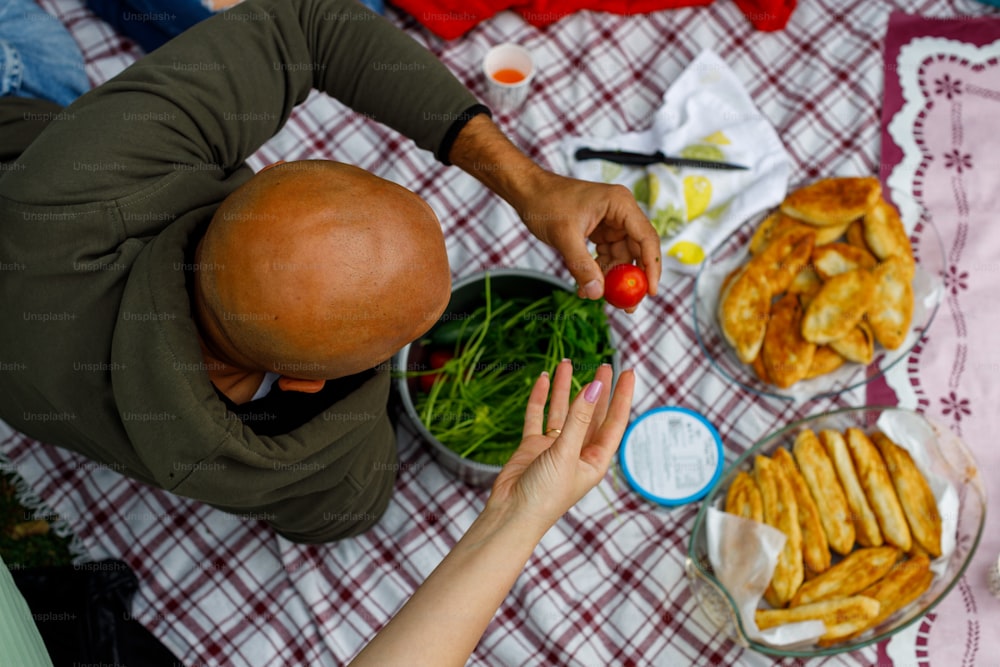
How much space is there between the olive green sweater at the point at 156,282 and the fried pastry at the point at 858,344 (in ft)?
3.66

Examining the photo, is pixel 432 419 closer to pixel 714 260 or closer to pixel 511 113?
pixel 714 260

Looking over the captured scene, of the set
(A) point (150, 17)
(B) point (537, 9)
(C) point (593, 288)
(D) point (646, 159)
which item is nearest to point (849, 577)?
(C) point (593, 288)

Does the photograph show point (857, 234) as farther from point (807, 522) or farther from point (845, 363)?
point (807, 522)

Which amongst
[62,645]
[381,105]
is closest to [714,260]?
[381,105]

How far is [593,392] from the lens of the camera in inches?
51.7

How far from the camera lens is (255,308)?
3.62 feet

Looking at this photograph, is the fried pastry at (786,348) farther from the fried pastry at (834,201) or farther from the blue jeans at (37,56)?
the blue jeans at (37,56)

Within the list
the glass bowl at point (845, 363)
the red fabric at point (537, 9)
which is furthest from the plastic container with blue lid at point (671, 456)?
the red fabric at point (537, 9)

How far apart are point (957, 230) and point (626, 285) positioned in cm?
117

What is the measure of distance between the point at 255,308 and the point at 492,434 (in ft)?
2.76

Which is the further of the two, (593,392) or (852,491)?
(852,491)

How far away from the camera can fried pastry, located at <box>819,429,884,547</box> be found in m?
1.65

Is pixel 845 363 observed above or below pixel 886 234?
below

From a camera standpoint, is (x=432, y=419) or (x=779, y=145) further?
(x=779, y=145)
